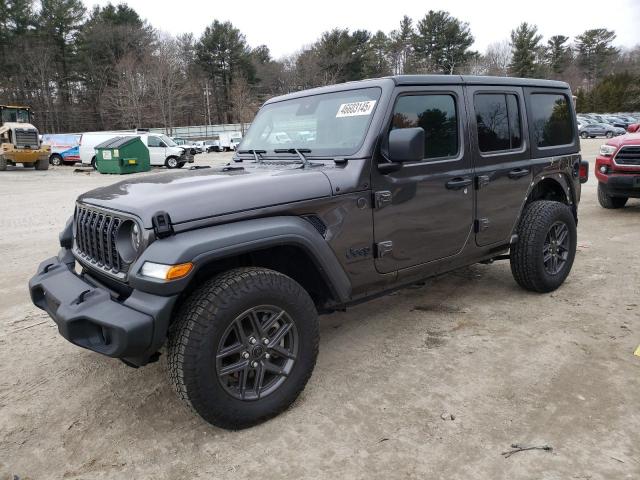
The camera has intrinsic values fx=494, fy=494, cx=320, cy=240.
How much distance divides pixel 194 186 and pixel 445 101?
203cm

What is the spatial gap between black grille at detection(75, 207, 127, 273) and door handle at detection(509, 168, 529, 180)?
3107mm

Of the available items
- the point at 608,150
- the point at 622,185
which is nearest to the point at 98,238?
the point at 622,185

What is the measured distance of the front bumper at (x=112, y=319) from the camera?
2301mm

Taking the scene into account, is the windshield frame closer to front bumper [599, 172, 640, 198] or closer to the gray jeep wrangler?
the gray jeep wrangler

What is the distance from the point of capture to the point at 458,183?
12.2 ft

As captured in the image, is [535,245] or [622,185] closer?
[535,245]

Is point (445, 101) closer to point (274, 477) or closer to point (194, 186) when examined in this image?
point (194, 186)

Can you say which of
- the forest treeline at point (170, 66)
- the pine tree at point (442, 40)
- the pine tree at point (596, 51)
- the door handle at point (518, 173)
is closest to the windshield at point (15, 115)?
the forest treeline at point (170, 66)

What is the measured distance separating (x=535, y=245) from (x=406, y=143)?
1990mm

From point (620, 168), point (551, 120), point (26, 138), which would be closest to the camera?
point (551, 120)

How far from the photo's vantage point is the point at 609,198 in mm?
8969

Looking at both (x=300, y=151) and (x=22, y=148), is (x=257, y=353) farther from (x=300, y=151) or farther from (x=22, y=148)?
(x=22, y=148)

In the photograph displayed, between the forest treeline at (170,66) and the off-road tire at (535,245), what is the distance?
50061mm

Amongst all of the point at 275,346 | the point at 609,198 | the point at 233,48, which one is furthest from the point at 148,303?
the point at 233,48
